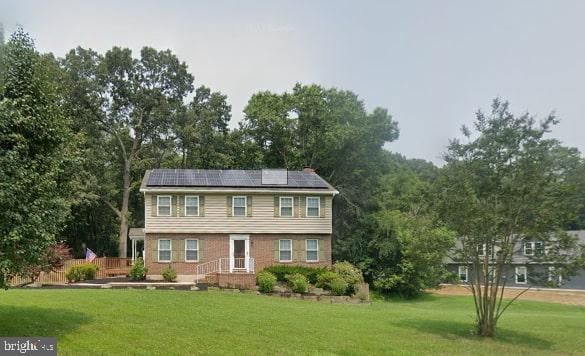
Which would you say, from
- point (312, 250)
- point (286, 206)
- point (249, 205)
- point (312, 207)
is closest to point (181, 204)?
point (249, 205)

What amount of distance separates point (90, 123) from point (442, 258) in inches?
1400

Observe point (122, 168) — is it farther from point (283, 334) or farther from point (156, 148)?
point (283, 334)

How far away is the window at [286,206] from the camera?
31766 millimetres

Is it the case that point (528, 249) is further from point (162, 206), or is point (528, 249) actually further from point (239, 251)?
point (162, 206)

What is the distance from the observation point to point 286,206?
3178cm

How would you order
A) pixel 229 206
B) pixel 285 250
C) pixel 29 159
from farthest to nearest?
pixel 285 250 → pixel 229 206 → pixel 29 159

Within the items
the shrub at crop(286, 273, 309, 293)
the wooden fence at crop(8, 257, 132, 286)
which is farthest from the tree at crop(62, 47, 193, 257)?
the shrub at crop(286, 273, 309, 293)

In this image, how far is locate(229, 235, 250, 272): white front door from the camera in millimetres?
31109

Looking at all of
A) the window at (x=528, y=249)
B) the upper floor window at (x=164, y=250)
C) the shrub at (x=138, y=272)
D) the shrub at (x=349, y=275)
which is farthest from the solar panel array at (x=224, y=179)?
the window at (x=528, y=249)

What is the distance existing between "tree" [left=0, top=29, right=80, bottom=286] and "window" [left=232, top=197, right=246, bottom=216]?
1897 cm

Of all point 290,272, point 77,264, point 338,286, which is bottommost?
point 338,286

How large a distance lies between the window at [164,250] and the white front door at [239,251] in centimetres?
334

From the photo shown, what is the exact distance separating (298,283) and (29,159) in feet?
56.2

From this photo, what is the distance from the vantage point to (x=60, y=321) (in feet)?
43.6
